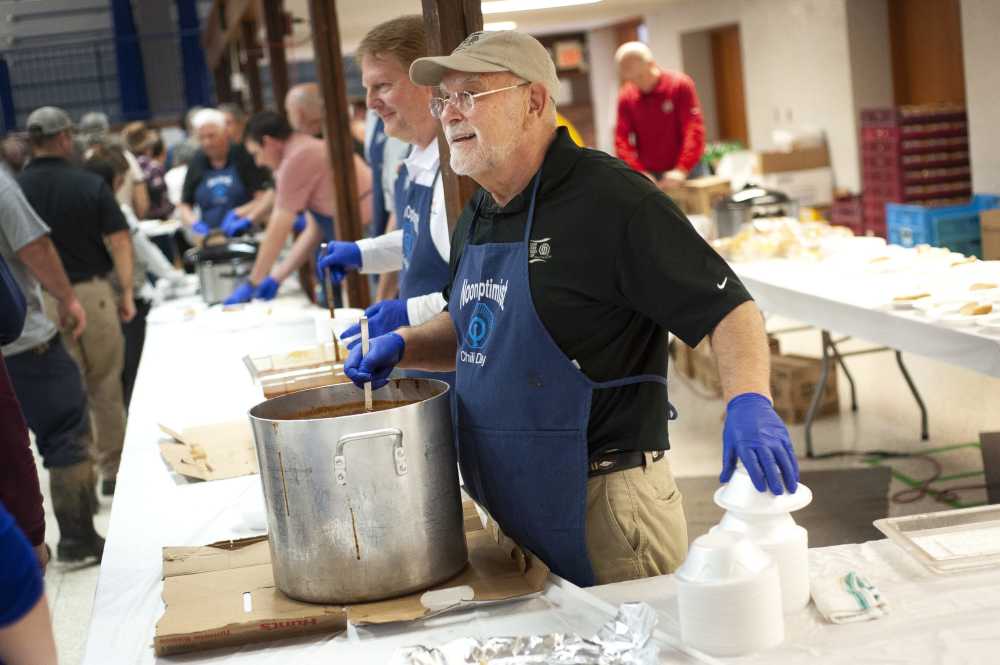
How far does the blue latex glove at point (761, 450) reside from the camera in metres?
1.46

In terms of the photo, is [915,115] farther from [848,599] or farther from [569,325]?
[848,599]

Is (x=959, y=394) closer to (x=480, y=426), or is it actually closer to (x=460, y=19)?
(x=460, y=19)

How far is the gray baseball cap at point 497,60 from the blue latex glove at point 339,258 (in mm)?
1385

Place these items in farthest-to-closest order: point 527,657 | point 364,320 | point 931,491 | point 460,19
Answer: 1. point 931,491
2. point 460,19
3. point 364,320
4. point 527,657

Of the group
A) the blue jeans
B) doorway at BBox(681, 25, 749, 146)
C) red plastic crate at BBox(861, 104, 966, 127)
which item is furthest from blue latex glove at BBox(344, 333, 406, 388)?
doorway at BBox(681, 25, 749, 146)

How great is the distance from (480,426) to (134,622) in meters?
0.63

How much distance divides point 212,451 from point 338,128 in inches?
97.7

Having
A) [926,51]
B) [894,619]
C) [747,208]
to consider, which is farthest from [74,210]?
[926,51]

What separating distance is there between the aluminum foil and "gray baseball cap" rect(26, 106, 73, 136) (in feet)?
13.9

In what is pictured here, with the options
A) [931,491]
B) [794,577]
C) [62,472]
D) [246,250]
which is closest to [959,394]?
[931,491]

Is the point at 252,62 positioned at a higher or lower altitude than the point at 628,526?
higher

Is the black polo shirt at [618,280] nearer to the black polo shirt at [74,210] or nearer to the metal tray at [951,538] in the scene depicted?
the metal tray at [951,538]

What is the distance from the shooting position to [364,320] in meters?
1.93

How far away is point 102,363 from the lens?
220 inches
